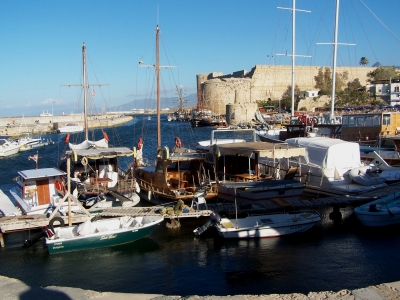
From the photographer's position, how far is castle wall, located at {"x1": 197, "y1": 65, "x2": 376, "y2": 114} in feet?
255

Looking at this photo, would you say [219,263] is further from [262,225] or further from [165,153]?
[165,153]

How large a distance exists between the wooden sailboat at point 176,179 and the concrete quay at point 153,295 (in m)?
8.15

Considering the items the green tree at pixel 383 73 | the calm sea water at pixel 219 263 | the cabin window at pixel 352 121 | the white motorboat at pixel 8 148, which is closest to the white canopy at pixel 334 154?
the calm sea water at pixel 219 263

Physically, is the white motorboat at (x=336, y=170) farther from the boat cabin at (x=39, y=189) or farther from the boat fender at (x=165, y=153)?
the boat cabin at (x=39, y=189)

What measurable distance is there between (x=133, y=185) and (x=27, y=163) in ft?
67.7

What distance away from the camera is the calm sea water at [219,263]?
388 inches

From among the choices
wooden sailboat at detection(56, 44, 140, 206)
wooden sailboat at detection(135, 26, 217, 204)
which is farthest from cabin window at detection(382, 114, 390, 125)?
wooden sailboat at detection(56, 44, 140, 206)

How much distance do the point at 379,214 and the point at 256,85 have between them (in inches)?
2609

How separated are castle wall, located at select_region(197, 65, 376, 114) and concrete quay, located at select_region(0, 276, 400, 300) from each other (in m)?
70.7

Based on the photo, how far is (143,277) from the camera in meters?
10.4

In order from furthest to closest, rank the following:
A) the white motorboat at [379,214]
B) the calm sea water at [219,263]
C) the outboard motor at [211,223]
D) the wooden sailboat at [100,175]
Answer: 1. the wooden sailboat at [100,175]
2. the white motorboat at [379,214]
3. the outboard motor at [211,223]
4. the calm sea water at [219,263]

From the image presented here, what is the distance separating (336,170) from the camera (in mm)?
17094

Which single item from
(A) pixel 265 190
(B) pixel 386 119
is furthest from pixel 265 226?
(B) pixel 386 119

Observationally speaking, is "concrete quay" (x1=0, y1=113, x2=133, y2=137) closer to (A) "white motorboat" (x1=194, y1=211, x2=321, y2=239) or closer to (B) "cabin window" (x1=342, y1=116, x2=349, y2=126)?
(B) "cabin window" (x1=342, y1=116, x2=349, y2=126)
